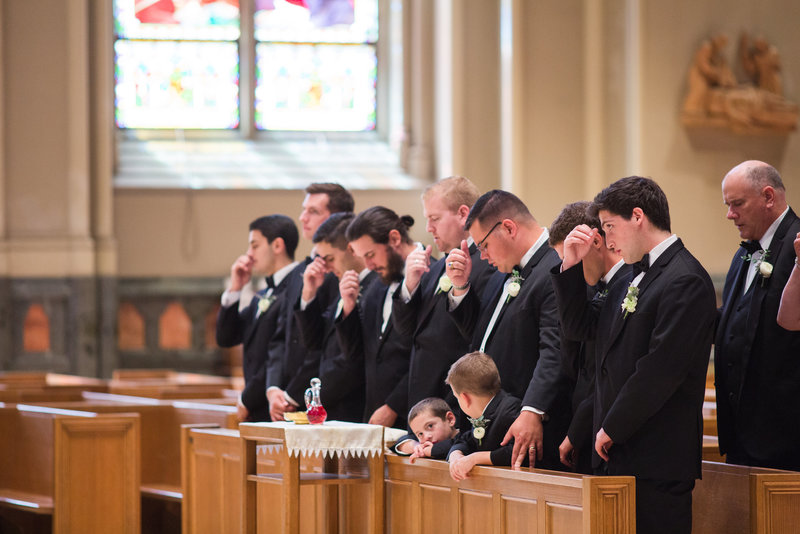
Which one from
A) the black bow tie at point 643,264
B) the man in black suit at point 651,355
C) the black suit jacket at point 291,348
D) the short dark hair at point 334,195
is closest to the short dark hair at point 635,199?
the man in black suit at point 651,355

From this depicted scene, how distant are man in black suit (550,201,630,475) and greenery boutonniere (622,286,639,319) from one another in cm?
22

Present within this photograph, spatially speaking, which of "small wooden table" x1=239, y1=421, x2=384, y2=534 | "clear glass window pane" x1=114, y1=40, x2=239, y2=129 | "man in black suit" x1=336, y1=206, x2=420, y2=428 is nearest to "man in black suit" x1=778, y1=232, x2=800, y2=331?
"small wooden table" x1=239, y1=421, x2=384, y2=534

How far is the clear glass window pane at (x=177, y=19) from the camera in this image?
14.0 metres

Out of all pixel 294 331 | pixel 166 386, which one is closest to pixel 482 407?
pixel 294 331

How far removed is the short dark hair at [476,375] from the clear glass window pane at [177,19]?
35.4 ft

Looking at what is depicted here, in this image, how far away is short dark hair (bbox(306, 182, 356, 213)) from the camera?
6.34 meters

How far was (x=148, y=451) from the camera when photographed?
745 centimetres

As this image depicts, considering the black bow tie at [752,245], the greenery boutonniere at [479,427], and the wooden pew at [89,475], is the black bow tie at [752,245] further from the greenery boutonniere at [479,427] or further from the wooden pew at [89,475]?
the wooden pew at [89,475]

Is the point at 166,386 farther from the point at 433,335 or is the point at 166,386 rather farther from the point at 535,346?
the point at 535,346

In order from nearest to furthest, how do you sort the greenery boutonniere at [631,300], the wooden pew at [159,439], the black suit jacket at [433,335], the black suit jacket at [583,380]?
the greenery boutonniere at [631,300] < the black suit jacket at [583,380] < the black suit jacket at [433,335] < the wooden pew at [159,439]

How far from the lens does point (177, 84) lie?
46.4 feet

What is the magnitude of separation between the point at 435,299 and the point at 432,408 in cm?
54

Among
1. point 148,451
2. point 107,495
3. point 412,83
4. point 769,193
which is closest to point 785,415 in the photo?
point 769,193

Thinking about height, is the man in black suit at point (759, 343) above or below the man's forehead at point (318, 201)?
below
